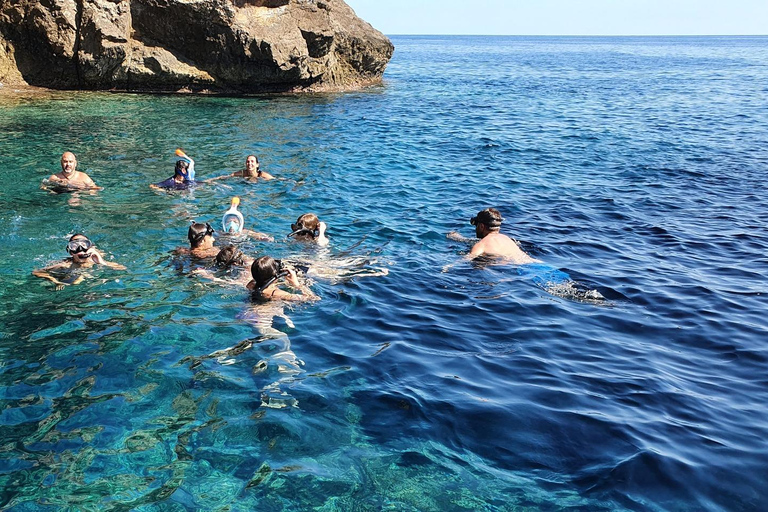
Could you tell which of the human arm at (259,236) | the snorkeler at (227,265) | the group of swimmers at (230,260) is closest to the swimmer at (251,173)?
the group of swimmers at (230,260)

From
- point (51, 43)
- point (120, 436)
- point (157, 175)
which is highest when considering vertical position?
point (51, 43)

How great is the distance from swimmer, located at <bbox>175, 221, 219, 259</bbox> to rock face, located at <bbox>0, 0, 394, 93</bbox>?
17.8m

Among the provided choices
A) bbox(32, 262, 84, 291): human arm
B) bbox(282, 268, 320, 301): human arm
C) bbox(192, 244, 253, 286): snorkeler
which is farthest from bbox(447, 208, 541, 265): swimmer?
bbox(32, 262, 84, 291): human arm

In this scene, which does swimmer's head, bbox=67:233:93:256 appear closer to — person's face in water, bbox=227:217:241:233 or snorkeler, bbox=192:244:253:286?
snorkeler, bbox=192:244:253:286

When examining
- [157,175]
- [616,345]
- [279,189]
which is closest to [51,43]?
[157,175]

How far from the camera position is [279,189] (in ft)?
43.1

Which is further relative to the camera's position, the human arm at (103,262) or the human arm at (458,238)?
the human arm at (458,238)

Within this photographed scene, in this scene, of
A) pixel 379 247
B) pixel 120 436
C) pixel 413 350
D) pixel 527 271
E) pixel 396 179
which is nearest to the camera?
pixel 120 436

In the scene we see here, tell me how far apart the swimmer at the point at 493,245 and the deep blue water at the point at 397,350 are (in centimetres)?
44

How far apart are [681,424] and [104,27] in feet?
78.3

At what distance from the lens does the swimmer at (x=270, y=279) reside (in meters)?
7.35

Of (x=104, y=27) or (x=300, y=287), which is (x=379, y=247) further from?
(x=104, y=27)

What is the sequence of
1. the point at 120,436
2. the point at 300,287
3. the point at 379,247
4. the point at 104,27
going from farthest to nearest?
the point at 104,27
the point at 379,247
the point at 300,287
the point at 120,436

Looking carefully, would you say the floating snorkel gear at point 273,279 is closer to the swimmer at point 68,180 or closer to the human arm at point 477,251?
the human arm at point 477,251
